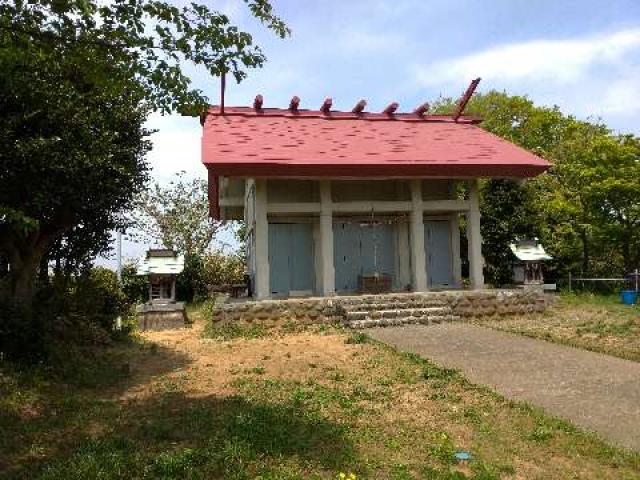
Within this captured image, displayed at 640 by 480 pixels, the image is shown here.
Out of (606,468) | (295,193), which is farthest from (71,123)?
(606,468)

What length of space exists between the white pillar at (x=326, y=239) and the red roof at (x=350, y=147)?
2.66ft

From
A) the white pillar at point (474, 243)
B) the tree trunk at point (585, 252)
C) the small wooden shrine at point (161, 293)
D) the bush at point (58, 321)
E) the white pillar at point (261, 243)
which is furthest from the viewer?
the tree trunk at point (585, 252)

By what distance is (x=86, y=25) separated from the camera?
5395 millimetres

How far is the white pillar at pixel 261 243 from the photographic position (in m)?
13.2

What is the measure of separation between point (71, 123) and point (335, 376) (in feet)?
19.2

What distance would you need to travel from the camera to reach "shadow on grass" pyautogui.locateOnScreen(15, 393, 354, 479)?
4289 millimetres

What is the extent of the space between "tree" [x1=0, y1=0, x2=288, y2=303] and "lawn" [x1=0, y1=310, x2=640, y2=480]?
2137 mm

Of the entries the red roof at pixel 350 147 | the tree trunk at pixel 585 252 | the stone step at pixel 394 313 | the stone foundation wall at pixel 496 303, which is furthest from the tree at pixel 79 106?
the tree trunk at pixel 585 252

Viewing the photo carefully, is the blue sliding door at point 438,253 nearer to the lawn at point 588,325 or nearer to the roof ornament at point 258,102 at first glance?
the lawn at point 588,325

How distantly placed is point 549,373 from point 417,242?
722cm

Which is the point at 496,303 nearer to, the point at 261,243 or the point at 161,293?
the point at 261,243

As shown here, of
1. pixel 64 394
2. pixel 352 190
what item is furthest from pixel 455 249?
pixel 64 394

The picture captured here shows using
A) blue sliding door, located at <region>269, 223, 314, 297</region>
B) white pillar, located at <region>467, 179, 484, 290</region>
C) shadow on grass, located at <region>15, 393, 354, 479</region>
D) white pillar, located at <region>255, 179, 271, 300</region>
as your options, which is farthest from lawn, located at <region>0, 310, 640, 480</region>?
white pillar, located at <region>467, 179, 484, 290</region>

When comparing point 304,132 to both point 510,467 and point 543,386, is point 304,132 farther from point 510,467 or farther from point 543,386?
point 510,467
